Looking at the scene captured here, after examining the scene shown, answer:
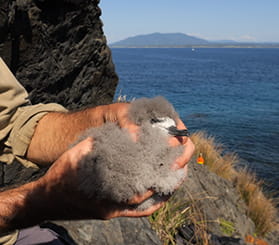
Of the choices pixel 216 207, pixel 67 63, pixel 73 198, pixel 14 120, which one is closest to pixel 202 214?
pixel 216 207

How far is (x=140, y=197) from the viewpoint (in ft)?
4.08

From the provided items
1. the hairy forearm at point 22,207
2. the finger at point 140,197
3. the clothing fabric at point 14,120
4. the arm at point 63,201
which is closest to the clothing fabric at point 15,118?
the clothing fabric at point 14,120

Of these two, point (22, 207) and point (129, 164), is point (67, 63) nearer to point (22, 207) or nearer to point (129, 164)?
point (22, 207)

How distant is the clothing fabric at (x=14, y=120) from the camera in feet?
6.45

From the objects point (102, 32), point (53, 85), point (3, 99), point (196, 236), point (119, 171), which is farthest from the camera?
point (102, 32)

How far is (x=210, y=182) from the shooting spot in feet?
21.4

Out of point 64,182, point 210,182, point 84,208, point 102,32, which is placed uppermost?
point 102,32

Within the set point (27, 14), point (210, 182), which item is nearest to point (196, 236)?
point (210, 182)

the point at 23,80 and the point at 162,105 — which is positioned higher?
the point at 162,105

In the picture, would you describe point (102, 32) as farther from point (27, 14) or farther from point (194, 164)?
point (194, 164)

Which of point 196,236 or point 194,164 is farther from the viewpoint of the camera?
point 194,164

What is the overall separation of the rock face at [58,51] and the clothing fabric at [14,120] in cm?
120

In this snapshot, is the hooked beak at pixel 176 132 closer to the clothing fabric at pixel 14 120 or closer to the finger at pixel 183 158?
the finger at pixel 183 158

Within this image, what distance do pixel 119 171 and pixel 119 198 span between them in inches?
4.2
